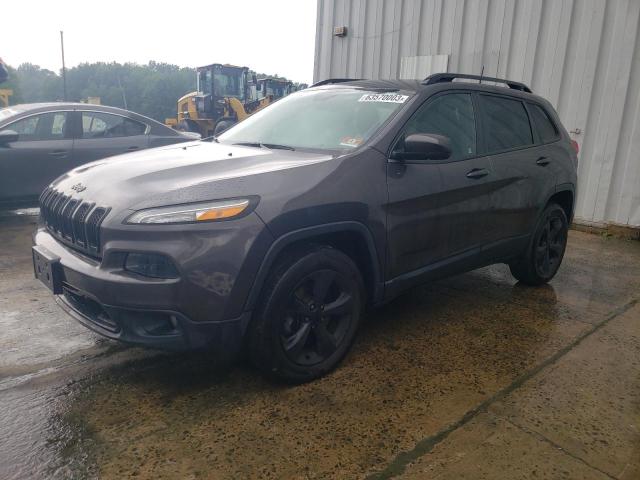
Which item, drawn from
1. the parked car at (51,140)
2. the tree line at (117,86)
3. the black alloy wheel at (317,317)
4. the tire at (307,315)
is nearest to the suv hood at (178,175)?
the tire at (307,315)

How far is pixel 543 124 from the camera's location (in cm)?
426

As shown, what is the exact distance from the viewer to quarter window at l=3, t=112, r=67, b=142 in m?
5.96

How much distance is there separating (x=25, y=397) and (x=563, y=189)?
4.14 meters

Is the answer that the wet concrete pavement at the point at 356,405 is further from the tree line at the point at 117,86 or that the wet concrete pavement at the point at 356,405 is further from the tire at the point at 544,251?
the tree line at the point at 117,86

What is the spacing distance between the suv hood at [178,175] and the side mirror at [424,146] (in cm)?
47

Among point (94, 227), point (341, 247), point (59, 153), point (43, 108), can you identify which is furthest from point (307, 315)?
point (43, 108)

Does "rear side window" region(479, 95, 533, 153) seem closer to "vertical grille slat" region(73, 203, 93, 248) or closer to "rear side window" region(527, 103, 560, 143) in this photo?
"rear side window" region(527, 103, 560, 143)

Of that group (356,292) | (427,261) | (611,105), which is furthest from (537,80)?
(356,292)

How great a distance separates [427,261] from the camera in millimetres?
3172

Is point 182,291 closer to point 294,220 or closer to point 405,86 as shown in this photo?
point 294,220

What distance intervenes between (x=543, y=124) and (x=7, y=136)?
555 cm

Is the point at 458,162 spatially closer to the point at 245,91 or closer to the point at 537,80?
the point at 537,80

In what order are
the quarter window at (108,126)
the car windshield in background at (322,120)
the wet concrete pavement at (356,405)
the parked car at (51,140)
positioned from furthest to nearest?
the quarter window at (108,126), the parked car at (51,140), the car windshield in background at (322,120), the wet concrete pavement at (356,405)

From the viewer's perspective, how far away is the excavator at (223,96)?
17.5 metres
